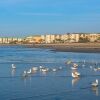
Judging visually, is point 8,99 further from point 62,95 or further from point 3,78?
point 3,78

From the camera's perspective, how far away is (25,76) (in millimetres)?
27188

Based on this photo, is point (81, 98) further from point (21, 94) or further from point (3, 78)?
point (3, 78)

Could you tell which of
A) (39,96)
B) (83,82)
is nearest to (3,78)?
(83,82)

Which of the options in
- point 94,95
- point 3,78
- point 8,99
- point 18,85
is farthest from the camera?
point 3,78

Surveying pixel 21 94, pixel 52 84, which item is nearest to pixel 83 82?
pixel 52 84

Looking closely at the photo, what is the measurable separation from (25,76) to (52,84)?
4.50m

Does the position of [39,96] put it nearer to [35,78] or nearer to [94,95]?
[94,95]

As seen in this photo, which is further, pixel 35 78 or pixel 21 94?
pixel 35 78

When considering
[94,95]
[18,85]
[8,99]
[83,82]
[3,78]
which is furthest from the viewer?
[3,78]

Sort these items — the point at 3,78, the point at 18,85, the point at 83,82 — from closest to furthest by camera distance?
the point at 18,85 → the point at 83,82 → the point at 3,78

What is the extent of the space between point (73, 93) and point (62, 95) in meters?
0.81

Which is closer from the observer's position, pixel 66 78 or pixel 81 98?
pixel 81 98

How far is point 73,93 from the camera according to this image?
20.0m

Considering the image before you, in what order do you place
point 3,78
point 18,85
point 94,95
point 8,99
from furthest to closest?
point 3,78 → point 18,85 → point 94,95 → point 8,99
